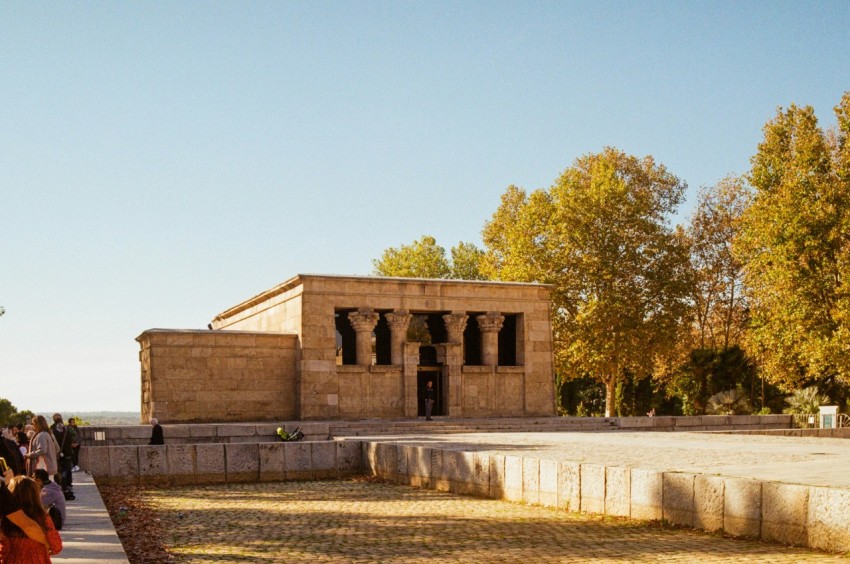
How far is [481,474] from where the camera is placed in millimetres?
18188

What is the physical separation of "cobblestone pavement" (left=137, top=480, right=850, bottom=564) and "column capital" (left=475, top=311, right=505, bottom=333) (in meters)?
23.6

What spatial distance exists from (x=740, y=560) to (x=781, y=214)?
104ft

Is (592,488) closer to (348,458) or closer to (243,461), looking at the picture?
(348,458)

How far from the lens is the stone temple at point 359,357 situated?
37.8 meters

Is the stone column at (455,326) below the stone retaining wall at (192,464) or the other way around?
the other way around

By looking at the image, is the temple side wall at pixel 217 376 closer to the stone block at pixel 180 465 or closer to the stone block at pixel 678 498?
the stone block at pixel 180 465

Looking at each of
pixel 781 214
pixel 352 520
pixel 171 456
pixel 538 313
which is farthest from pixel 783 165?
pixel 352 520

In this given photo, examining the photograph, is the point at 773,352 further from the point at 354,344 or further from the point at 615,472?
the point at 615,472

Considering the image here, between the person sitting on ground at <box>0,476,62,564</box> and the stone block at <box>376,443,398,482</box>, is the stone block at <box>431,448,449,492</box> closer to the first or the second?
the stone block at <box>376,443,398,482</box>

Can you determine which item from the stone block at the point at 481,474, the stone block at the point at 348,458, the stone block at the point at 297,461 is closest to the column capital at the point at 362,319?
the stone block at the point at 348,458

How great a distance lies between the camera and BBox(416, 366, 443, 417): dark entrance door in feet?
137

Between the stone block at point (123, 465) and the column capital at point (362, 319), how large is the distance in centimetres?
1766

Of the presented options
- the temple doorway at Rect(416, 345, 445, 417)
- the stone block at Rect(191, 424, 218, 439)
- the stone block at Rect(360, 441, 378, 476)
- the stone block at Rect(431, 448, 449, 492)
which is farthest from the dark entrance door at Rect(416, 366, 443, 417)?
the stone block at Rect(431, 448, 449, 492)

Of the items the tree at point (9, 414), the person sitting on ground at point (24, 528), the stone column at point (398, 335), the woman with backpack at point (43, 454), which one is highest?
the stone column at point (398, 335)
